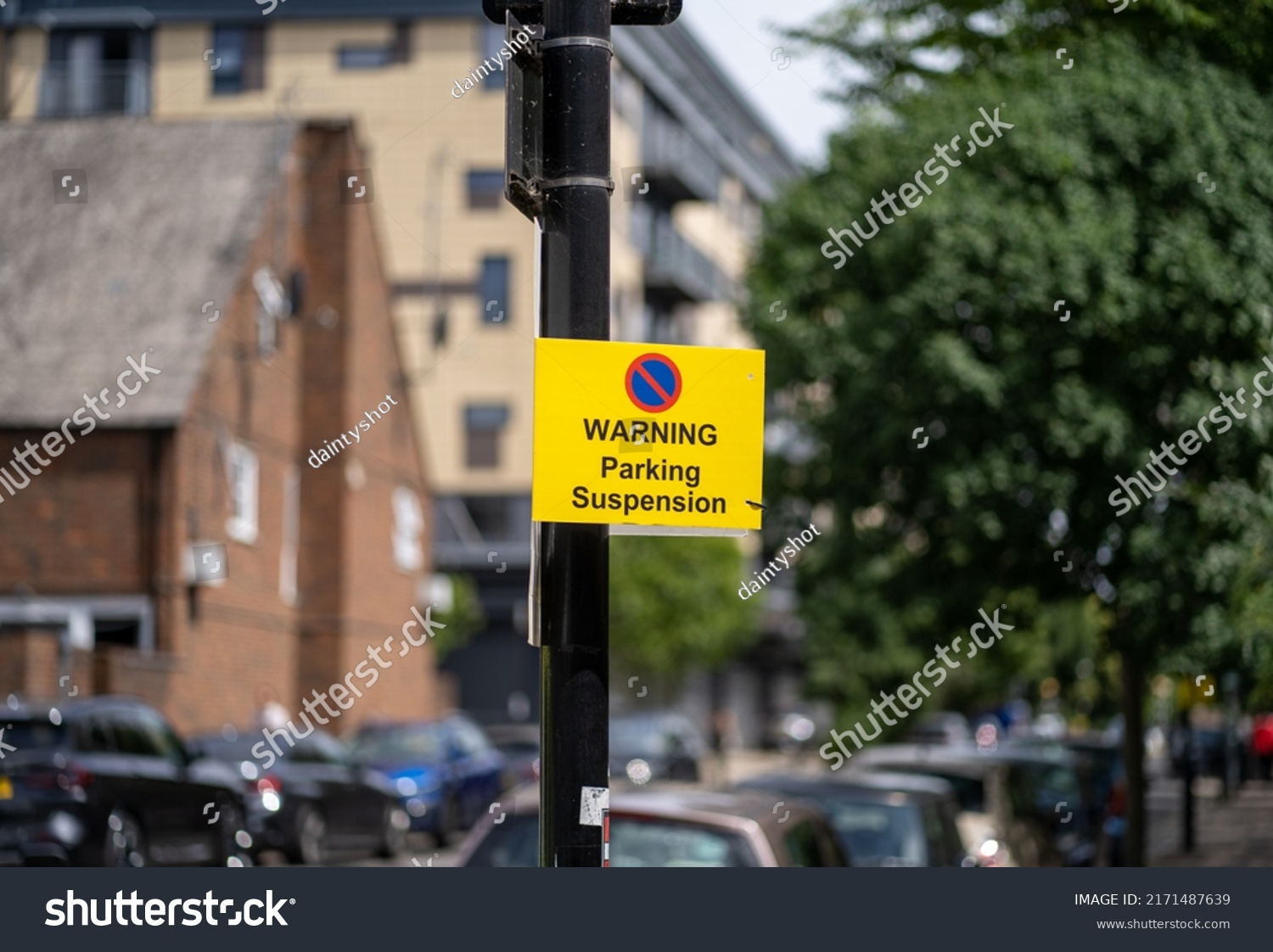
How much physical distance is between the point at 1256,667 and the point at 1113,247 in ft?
10.7

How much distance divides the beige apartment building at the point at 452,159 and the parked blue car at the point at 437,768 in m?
11.5

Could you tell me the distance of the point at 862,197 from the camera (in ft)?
58.9

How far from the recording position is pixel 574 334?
4691 mm

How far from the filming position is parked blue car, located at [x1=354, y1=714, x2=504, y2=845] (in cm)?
2237

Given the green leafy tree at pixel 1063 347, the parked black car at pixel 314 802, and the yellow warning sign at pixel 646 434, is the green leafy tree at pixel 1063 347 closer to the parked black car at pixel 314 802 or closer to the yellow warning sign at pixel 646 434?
the parked black car at pixel 314 802

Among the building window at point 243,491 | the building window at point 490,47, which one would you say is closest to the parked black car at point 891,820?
the building window at point 243,491

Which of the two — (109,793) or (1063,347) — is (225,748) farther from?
(1063,347)

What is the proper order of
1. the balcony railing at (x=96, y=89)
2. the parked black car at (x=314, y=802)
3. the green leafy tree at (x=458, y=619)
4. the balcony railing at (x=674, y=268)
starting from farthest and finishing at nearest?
the balcony railing at (x=674, y=268)
the green leafy tree at (x=458, y=619)
the balcony railing at (x=96, y=89)
the parked black car at (x=314, y=802)

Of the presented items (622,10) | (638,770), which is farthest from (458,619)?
(622,10)

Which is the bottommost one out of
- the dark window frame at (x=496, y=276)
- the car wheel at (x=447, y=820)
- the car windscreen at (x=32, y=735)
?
the car wheel at (x=447, y=820)

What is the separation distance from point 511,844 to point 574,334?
3.55 meters

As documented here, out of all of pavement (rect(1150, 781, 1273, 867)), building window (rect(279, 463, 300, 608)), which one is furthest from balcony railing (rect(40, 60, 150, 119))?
pavement (rect(1150, 781, 1273, 867))

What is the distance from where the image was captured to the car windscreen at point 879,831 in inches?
449

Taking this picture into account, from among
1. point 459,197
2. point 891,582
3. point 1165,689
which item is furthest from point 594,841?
point 459,197
